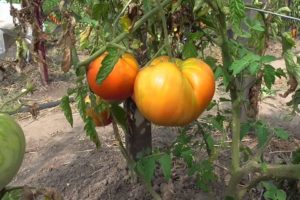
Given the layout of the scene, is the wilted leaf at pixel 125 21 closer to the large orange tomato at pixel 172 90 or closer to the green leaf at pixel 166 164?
the large orange tomato at pixel 172 90

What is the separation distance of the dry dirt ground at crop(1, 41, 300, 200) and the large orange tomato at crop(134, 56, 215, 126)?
800 millimetres

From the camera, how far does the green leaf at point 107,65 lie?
0.75 m

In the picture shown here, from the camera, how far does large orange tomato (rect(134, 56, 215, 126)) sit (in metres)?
0.73

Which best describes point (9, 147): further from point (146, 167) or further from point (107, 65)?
point (146, 167)

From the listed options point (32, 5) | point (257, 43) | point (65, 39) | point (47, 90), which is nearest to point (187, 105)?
point (65, 39)

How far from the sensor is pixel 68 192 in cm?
171

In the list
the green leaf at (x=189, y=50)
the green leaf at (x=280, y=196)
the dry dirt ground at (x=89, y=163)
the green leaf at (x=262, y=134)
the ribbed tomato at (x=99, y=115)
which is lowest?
the dry dirt ground at (x=89, y=163)

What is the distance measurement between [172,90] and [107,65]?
122 millimetres

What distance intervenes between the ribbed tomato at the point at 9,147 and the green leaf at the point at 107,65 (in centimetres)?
17

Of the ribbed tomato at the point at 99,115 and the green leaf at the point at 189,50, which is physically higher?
the green leaf at the point at 189,50

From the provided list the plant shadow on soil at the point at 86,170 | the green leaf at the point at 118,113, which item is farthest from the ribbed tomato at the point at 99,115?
the plant shadow on soil at the point at 86,170

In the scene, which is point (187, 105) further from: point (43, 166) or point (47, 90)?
point (47, 90)

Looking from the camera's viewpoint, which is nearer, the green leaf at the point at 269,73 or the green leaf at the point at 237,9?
the green leaf at the point at 237,9

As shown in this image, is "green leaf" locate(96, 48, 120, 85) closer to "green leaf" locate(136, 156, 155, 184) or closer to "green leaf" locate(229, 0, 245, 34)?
"green leaf" locate(229, 0, 245, 34)
